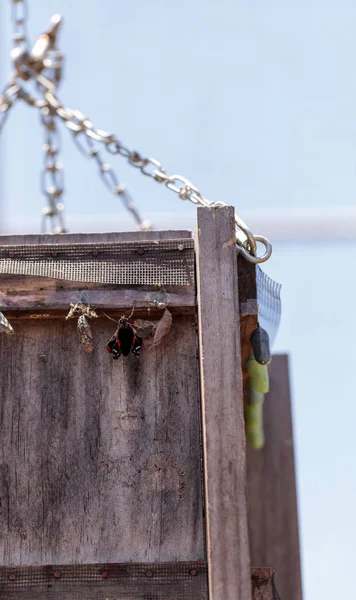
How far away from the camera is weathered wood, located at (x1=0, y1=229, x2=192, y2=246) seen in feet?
9.75

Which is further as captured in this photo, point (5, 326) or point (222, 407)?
point (5, 326)

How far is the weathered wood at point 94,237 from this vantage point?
2.97 meters

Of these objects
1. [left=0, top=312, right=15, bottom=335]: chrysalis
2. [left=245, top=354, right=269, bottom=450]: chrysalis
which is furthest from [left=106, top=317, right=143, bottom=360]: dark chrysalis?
[left=245, top=354, right=269, bottom=450]: chrysalis

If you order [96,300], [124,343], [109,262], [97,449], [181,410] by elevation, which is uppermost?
[109,262]

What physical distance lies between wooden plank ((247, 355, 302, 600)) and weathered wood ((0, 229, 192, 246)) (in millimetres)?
1580

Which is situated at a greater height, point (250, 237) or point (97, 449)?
point (250, 237)

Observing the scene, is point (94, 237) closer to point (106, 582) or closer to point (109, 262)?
point (109, 262)

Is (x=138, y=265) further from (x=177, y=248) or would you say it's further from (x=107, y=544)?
(x=107, y=544)

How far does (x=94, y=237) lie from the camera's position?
300 cm

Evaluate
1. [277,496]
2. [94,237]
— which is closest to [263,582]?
[94,237]

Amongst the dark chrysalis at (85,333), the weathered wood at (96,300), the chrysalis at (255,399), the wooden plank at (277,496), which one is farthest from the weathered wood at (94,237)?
the wooden plank at (277,496)

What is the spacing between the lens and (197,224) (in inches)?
108

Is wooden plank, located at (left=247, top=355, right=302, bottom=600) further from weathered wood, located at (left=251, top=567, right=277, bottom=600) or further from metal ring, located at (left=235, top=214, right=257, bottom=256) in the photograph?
metal ring, located at (left=235, top=214, right=257, bottom=256)

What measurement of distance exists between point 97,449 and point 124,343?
349 mm
